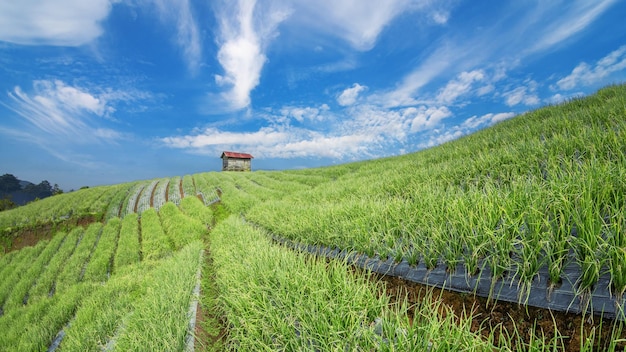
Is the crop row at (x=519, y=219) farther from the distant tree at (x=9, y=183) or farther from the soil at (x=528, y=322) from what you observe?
the distant tree at (x=9, y=183)

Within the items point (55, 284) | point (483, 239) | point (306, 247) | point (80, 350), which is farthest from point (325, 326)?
point (55, 284)

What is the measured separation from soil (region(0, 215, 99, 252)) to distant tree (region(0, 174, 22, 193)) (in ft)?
458

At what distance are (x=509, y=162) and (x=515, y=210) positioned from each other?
354 cm

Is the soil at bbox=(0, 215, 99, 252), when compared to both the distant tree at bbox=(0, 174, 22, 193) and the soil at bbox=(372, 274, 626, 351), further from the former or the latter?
the distant tree at bbox=(0, 174, 22, 193)

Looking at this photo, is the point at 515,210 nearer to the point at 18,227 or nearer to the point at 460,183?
the point at 460,183

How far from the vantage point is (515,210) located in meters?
2.94

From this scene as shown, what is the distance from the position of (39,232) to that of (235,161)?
29.5m

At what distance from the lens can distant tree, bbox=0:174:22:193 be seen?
107125 mm

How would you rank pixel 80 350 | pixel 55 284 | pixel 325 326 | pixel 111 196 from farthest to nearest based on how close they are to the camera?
pixel 111 196 < pixel 55 284 < pixel 80 350 < pixel 325 326

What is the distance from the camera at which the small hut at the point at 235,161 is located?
46.6m

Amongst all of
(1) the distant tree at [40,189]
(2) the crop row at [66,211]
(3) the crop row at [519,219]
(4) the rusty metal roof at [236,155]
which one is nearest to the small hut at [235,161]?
(4) the rusty metal roof at [236,155]

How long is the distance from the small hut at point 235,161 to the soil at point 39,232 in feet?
89.2

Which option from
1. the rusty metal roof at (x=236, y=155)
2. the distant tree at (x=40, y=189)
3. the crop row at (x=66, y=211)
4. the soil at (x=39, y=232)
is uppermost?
the rusty metal roof at (x=236, y=155)

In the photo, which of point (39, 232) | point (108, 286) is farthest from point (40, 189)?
point (108, 286)
